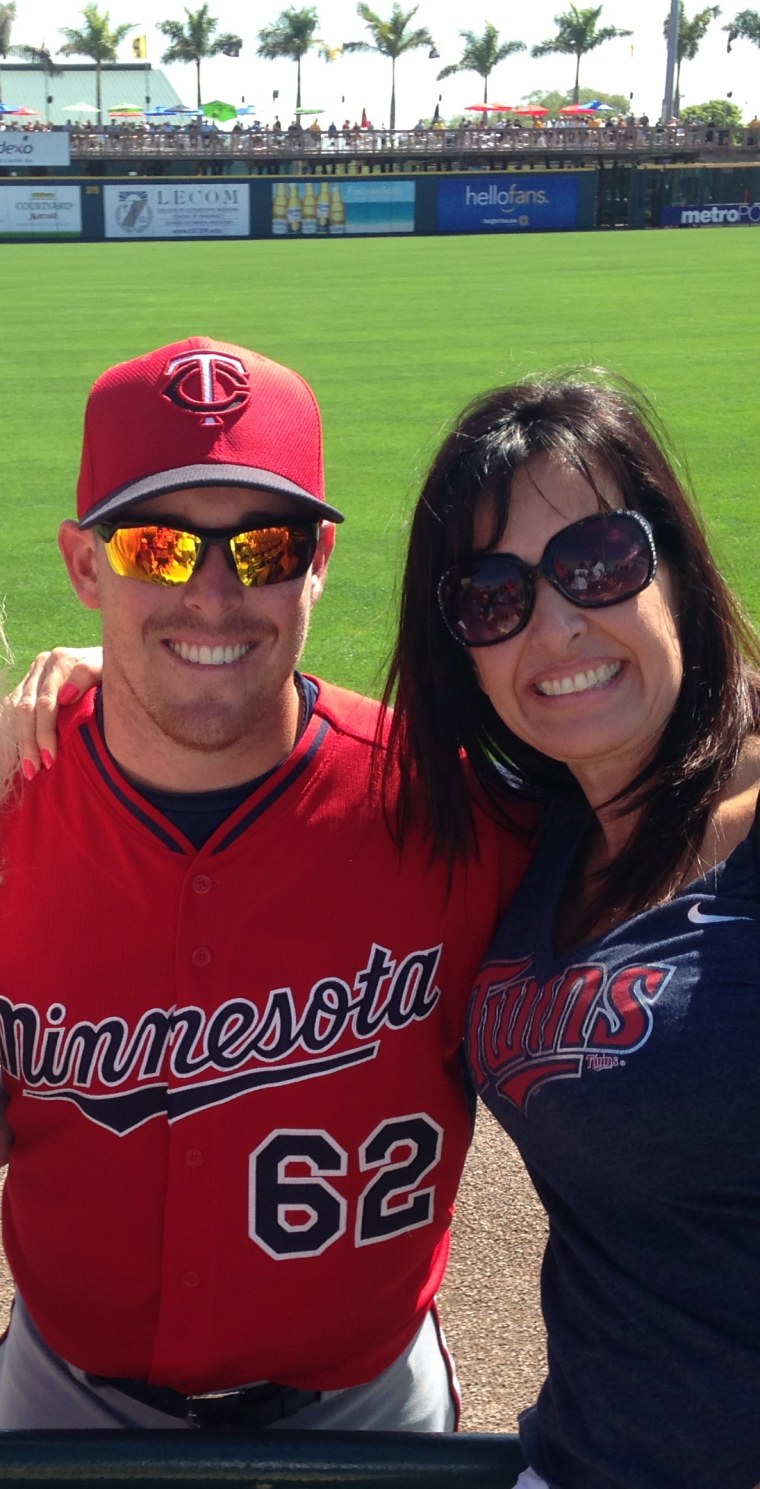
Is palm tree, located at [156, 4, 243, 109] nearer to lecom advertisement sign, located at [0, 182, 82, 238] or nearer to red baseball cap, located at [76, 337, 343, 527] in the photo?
lecom advertisement sign, located at [0, 182, 82, 238]

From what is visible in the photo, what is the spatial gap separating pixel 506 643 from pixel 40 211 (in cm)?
4355

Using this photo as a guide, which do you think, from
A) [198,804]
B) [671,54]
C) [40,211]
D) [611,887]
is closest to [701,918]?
[611,887]

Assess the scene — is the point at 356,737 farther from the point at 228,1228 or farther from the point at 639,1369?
the point at 639,1369

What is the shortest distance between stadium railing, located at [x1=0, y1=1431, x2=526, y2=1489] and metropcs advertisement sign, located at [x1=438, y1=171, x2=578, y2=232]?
4623 centimetres

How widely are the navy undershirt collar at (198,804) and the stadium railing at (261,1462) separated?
0.85m

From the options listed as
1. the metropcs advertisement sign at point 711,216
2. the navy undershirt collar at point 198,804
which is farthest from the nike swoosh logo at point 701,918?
the metropcs advertisement sign at point 711,216

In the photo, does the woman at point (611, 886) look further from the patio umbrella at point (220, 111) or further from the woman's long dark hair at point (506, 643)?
the patio umbrella at point (220, 111)

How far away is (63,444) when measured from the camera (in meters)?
13.2

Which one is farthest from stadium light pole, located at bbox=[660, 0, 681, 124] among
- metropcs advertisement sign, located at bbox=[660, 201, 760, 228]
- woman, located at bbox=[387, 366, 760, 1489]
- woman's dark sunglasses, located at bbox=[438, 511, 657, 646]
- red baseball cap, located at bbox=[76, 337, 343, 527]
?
woman's dark sunglasses, located at bbox=[438, 511, 657, 646]

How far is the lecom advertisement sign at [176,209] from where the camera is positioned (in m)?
42.2

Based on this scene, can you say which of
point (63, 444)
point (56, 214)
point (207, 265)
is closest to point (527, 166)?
point (56, 214)

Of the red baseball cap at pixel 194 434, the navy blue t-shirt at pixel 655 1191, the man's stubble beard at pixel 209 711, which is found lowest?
the navy blue t-shirt at pixel 655 1191

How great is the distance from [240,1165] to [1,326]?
20.6 meters

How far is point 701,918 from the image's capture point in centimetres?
193
